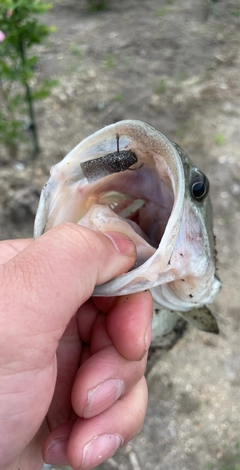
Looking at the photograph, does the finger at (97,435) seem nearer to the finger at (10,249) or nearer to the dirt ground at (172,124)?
the finger at (10,249)

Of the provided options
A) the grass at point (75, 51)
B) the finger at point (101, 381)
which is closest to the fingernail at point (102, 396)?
the finger at point (101, 381)

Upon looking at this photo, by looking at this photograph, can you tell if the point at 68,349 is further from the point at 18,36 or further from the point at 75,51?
the point at 75,51

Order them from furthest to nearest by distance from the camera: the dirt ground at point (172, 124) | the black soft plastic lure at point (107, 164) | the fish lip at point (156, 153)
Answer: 1. the dirt ground at point (172, 124)
2. the black soft plastic lure at point (107, 164)
3. the fish lip at point (156, 153)

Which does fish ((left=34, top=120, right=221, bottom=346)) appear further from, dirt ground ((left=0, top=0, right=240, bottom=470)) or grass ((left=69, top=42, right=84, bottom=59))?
grass ((left=69, top=42, right=84, bottom=59))

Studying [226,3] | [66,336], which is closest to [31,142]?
[66,336]

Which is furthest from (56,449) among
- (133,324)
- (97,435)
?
(133,324)

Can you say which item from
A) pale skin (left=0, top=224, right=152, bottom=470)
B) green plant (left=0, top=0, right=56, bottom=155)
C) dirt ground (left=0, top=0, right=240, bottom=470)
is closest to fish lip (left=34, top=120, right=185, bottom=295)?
pale skin (left=0, top=224, right=152, bottom=470)

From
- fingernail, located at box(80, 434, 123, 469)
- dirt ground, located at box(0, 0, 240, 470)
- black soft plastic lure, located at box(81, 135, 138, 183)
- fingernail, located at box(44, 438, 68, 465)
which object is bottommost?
dirt ground, located at box(0, 0, 240, 470)
